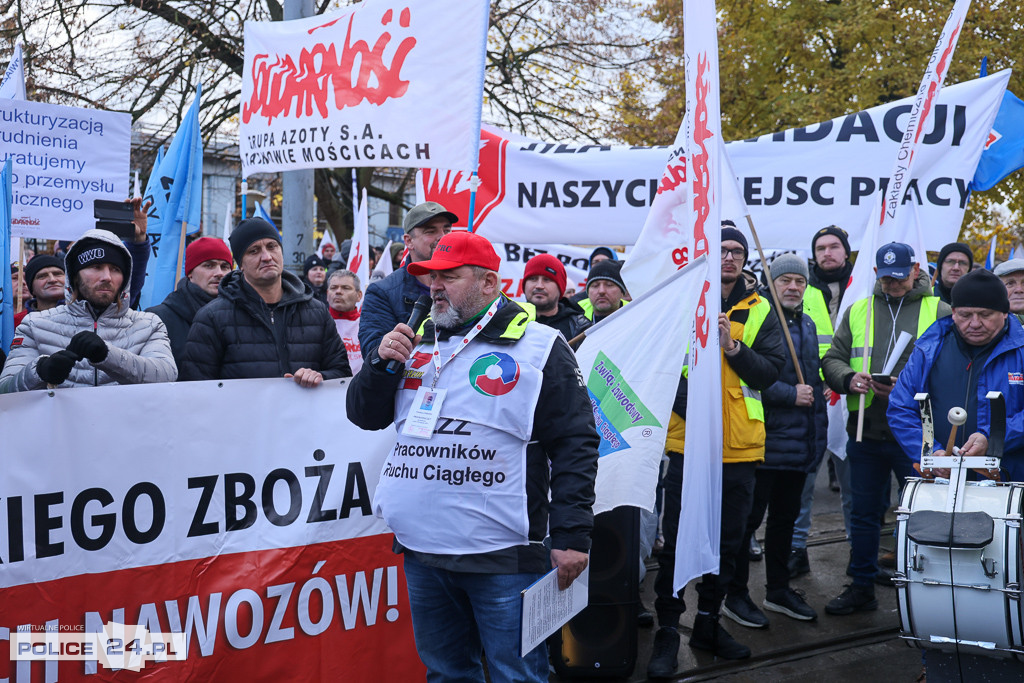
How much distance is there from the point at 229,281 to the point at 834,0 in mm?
16189

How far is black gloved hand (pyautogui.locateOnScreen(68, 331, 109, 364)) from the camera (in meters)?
3.54

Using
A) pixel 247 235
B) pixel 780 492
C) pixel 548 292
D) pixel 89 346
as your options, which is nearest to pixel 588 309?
pixel 548 292

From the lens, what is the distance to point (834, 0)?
1756 centimetres

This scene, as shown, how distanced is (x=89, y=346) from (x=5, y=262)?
4.89 ft

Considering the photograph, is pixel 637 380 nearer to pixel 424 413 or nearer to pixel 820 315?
pixel 424 413

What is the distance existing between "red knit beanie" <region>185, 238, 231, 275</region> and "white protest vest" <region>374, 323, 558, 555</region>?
243 centimetres

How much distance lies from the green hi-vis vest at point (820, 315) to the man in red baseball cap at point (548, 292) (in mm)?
1830

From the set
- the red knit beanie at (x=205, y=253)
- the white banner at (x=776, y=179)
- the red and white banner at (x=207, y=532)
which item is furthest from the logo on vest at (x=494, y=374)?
the white banner at (x=776, y=179)

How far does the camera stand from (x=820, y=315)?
21.6ft

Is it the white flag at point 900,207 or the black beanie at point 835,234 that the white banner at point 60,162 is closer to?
the white flag at point 900,207

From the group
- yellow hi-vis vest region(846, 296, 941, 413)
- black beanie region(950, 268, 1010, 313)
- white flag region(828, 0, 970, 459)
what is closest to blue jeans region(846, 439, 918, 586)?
yellow hi-vis vest region(846, 296, 941, 413)

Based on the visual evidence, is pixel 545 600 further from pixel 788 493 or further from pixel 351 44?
pixel 351 44

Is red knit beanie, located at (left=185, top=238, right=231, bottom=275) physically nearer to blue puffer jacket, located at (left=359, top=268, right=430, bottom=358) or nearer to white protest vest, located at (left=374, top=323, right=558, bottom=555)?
blue puffer jacket, located at (left=359, top=268, right=430, bottom=358)

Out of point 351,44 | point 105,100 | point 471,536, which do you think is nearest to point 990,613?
point 471,536
